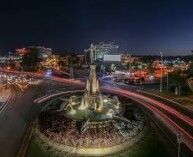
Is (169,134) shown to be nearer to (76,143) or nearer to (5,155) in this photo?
(76,143)

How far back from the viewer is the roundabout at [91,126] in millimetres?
25047

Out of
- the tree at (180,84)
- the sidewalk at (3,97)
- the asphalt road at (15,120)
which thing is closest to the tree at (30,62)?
the sidewalk at (3,97)

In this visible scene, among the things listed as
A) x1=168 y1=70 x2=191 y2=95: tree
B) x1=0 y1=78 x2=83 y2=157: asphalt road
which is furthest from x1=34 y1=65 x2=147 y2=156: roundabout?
x1=168 y1=70 x2=191 y2=95: tree

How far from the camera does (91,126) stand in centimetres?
2806

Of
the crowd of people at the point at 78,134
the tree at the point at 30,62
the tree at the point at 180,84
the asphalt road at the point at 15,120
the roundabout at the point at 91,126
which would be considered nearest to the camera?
the roundabout at the point at 91,126

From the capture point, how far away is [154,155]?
24219mm

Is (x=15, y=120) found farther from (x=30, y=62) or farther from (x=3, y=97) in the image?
(x=30, y=62)

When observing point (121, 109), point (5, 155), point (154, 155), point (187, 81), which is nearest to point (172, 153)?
point (154, 155)

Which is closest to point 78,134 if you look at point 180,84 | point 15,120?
point 15,120

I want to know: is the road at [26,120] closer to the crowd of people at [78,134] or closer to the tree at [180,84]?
the crowd of people at [78,134]

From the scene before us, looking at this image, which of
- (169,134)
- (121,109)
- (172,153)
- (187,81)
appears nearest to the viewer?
(172,153)

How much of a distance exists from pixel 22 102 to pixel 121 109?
63.2 ft

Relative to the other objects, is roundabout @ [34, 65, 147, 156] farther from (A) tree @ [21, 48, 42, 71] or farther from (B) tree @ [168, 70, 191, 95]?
(A) tree @ [21, 48, 42, 71]

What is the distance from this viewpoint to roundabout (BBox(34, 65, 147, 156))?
82.2ft
